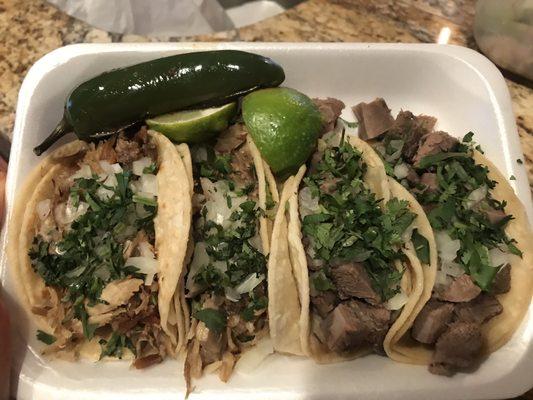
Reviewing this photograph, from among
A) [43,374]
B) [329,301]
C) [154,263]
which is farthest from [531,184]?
[43,374]

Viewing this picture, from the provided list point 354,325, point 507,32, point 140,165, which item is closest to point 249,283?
point 354,325

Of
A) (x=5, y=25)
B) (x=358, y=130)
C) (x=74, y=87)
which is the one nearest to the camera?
(x=74, y=87)

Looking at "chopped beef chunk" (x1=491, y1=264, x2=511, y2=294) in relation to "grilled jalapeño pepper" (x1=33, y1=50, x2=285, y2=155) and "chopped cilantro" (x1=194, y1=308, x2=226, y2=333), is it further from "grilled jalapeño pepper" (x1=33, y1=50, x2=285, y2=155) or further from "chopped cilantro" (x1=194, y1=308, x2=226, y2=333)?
"grilled jalapeño pepper" (x1=33, y1=50, x2=285, y2=155)

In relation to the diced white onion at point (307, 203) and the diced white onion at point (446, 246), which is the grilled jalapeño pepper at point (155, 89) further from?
the diced white onion at point (446, 246)

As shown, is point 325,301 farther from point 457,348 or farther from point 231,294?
point 457,348

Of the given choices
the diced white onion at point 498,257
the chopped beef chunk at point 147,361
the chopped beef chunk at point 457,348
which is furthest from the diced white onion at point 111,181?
the diced white onion at point 498,257

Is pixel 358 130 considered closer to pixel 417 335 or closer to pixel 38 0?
pixel 417 335
